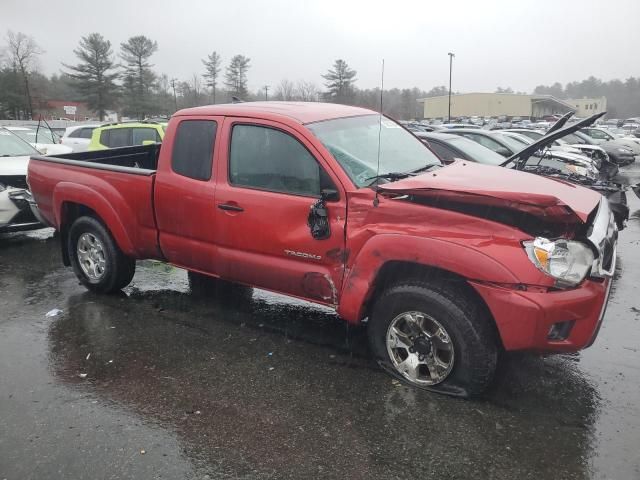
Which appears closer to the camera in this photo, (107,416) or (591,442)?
(591,442)

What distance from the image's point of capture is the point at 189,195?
4.37 metres

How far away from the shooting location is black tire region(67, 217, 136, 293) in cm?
→ 520

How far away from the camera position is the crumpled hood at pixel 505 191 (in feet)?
9.72

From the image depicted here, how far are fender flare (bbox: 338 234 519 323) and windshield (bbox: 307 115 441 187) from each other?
562mm

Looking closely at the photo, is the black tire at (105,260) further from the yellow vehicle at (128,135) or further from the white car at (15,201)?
the yellow vehicle at (128,135)

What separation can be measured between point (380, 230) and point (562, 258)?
1.10m

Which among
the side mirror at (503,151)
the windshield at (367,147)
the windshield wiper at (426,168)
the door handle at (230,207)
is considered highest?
the side mirror at (503,151)

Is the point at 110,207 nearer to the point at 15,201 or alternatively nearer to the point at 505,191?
the point at 15,201

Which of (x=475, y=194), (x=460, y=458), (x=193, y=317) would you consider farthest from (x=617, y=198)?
(x=193, y=317)

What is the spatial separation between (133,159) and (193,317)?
8.73ft

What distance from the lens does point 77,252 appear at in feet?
18.1

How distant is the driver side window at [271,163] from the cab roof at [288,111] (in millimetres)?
132

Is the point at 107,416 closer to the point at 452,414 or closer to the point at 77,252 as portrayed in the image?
the point at 452,414

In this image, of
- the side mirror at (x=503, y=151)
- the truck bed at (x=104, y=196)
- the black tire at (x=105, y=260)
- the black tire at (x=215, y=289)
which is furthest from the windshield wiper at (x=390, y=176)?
the side mirror at (x=503, y=151)
